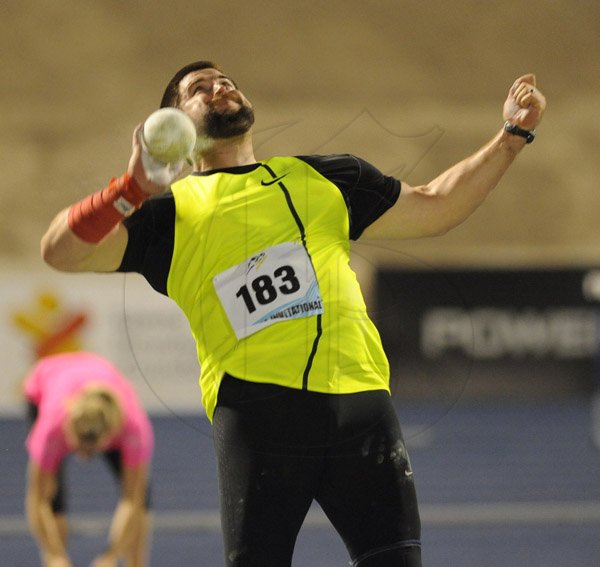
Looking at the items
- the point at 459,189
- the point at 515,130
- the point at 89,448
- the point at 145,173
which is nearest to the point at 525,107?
the point at 515,130

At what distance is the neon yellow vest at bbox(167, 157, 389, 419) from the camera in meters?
2.33

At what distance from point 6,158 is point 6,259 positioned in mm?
1555

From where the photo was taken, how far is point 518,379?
13523 millimetres

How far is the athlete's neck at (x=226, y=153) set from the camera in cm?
251

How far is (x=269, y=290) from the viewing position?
2348 millimetres

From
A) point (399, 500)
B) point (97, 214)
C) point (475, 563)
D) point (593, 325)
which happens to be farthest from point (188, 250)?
point (593, 325)

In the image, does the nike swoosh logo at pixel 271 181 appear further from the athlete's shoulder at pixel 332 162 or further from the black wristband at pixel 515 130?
the black wristband at pixel 515 130

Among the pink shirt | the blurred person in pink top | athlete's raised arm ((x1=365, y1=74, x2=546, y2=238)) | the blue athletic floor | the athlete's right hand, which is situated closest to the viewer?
the athlete's right hand

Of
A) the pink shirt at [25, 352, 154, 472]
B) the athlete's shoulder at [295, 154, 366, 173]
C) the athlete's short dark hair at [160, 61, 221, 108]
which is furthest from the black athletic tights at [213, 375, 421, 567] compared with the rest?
the pink shirt at [25, 352, 154, 472]

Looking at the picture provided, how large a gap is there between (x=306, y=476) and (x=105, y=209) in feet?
2.31

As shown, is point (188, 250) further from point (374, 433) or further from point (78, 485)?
point (78, 485)

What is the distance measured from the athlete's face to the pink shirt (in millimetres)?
2893

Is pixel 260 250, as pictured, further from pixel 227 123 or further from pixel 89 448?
pixel 89 448

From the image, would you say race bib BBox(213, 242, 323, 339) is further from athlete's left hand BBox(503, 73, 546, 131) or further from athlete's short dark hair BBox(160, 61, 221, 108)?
athlete's left hand BBox(503, 73, 546, 131)
